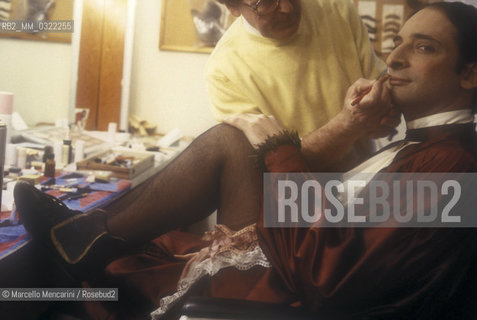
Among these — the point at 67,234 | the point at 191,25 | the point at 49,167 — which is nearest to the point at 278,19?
the point at 191,25

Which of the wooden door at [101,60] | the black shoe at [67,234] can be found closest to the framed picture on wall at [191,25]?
the wooden door at [101,60]

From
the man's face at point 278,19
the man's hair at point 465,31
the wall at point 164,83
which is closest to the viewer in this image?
the man's hair at point 465,31

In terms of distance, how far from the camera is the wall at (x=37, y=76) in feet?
4.96

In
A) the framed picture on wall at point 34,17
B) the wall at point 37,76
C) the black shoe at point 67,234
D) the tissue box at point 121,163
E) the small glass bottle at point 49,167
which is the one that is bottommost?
the black shoe at point 67,234

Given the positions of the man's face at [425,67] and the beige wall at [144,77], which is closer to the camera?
the man's face at [425,67]

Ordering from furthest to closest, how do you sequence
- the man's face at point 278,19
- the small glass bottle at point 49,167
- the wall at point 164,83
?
1. the small glass bottle at point 49,167
2. the wall at point 164,83
3. the man's face at point 278,19

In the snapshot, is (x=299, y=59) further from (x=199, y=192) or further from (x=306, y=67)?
(x=199, y=192)

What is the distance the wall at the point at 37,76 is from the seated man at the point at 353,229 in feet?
1.48

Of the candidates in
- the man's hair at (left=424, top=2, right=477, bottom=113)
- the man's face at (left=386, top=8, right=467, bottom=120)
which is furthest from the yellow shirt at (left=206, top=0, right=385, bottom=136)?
the man's hair at (left=424, top=2, right=477, bottom=113)

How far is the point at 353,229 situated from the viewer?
1.17 m

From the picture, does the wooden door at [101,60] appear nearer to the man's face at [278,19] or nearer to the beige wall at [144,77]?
the beige wall at [144,77]

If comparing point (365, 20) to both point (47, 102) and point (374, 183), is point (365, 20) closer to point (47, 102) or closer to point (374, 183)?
point (374, 183)

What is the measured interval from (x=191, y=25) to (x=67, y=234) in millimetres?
675

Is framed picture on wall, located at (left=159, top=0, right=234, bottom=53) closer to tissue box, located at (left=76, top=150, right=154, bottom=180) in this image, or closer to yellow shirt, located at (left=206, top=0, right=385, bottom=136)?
yellow shirt, located at (left=206, top=0, right=385, bottom=136)
